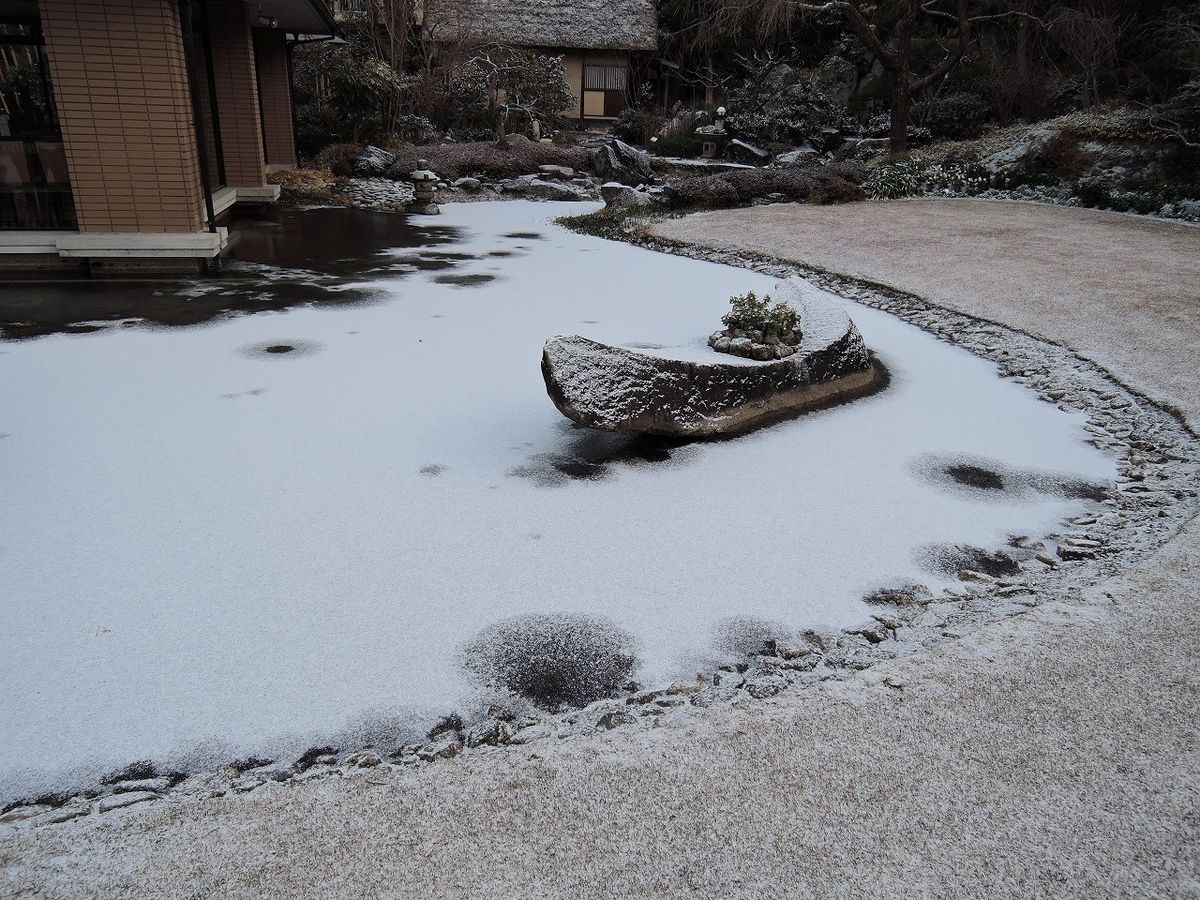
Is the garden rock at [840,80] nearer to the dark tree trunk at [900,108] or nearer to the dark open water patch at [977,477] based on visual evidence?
the dark tree trunk at [900,108]

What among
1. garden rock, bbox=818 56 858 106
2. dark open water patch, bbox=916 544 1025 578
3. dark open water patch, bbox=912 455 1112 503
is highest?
garden rock, bbox=818 56 858 106

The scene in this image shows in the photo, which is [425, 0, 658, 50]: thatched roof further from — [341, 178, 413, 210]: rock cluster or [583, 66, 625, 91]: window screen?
[341, 178, 413, 210]: rock cluster

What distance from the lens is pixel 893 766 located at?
2.39m

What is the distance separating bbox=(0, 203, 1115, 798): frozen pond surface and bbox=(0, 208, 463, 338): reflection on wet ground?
2.00 ft

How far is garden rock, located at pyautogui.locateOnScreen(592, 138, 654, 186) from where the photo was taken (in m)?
16.1

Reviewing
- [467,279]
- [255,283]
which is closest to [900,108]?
[467,279]

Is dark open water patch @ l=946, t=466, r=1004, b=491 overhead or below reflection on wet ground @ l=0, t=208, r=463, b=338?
below

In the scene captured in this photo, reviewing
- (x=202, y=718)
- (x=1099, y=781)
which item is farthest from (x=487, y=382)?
(x=1099, y=781)

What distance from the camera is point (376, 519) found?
3777 mm

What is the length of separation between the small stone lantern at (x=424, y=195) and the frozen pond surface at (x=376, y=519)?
274 inches

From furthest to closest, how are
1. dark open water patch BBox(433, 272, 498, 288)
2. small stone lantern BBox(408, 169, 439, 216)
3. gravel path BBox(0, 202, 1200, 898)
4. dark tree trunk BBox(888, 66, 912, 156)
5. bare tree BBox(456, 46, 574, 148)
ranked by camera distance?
1. bare tree BBox(456, 46, 574, 148)
2. dark tree trunk BBox(888, 66, 912, 156)
3. small stone lantern BBox(408, 169, 439, 216)
4. dark open water patch BBox(433, 272, 498, 288)
5. gravel path BBox(0, 202, 1200, 898)

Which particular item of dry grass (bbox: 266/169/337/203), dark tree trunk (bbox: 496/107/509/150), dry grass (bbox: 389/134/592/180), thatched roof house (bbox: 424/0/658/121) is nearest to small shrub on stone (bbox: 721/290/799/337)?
dry grass (bbox: 266/169/337/203)

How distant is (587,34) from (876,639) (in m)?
24.8

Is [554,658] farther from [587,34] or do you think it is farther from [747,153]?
[587,34]
